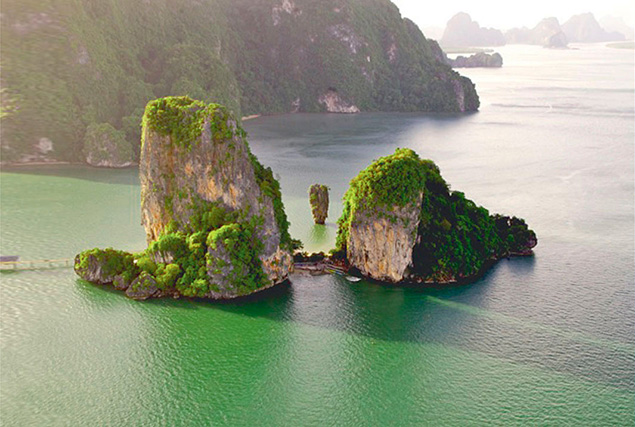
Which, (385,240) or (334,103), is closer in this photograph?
(385,240)

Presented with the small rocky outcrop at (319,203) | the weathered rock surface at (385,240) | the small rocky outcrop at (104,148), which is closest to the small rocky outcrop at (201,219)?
the weathered rock surface at (385,240)

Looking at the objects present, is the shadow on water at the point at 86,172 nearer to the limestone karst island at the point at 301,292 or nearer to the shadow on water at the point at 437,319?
the limestone karst island at the point at 301,292

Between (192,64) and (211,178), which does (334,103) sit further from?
(211,178)

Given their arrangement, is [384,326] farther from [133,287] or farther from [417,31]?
[417,31]

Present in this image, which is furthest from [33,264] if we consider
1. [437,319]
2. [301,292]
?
[437,319]

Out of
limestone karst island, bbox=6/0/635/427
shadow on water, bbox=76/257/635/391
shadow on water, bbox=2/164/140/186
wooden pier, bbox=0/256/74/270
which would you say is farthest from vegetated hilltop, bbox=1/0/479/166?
shadow on water, bbox=76/257/635/391

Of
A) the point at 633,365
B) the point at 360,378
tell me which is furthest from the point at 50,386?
the point at 633,365
